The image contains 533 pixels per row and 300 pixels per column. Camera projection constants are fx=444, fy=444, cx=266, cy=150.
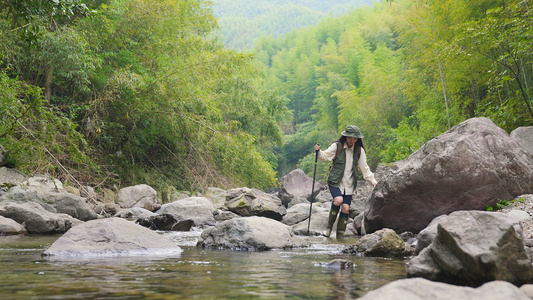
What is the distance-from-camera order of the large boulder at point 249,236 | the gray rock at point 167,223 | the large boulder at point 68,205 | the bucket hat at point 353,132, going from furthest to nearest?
the large boulder at point 68,205 → the gray rock at point 167,223 → the bucket hat at point 353,132 → the large boulder at point 249,236

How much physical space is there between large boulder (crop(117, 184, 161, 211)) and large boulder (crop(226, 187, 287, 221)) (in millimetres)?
1956

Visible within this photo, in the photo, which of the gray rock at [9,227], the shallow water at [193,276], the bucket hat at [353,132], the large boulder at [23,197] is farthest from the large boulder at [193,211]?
the shallow water at [193,276]

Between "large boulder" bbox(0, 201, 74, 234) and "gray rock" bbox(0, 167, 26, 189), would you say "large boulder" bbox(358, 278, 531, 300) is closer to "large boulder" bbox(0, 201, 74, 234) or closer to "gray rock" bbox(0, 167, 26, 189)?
"large boulder" bbox(0, 201, 74, 234)

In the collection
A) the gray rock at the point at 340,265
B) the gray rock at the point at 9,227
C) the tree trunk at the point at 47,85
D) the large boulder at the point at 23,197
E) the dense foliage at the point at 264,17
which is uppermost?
the dense foliage at the point at 264,17

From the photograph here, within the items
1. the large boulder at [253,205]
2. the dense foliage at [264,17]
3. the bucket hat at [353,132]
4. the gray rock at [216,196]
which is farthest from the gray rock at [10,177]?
the dense foliage at [264,17]

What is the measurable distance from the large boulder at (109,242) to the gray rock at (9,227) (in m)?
2.47

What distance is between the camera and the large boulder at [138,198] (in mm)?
11070

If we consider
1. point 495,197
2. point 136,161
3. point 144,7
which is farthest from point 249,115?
point 495,197

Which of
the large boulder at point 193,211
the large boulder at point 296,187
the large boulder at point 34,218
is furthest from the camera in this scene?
the large boulder at point 296,187

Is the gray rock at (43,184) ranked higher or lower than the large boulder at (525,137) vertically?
lower

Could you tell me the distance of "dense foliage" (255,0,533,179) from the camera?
8.79 metres

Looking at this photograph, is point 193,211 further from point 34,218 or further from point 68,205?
point 34,218

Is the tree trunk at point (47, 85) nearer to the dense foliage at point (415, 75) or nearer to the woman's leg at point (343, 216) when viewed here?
the woman's leg at point (343, 216)

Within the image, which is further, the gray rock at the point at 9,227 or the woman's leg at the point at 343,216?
the woman's leg at the point at 343,216
